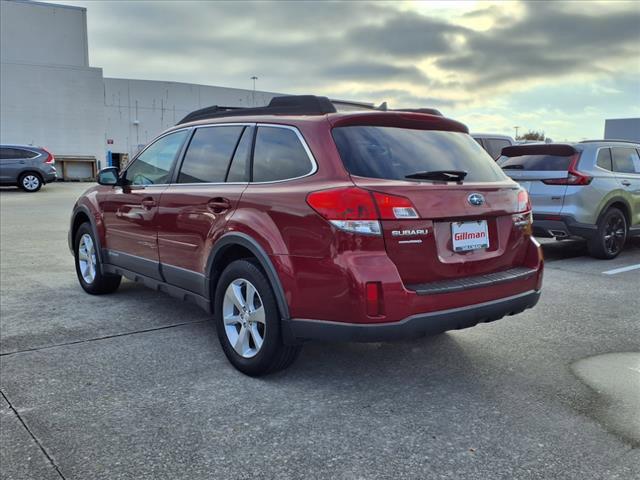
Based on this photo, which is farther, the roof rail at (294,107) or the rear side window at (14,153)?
the rear side window at (14,153)

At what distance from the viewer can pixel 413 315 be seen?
3.11 m

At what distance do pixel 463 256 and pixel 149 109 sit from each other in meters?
44.4

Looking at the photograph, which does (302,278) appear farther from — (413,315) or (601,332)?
(601,332)

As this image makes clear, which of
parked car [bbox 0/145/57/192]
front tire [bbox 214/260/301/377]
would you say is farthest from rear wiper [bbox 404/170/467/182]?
parked car [bbox 0/145/57/192]

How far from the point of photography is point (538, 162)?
8.08 meters

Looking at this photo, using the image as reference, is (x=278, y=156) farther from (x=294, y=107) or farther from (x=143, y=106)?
(x=143, y=106)

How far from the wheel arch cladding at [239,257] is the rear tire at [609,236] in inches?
234

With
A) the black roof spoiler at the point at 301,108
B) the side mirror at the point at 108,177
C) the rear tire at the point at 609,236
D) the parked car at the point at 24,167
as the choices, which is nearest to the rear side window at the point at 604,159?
the rear tire at the point at 609,236

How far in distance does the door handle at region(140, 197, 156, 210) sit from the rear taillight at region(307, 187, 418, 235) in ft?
6.91

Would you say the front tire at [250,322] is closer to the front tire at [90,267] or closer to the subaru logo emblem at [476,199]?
the subaru logo emblem at [476,199]

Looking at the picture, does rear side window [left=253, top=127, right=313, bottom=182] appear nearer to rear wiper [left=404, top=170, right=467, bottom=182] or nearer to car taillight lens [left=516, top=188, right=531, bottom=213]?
rear wiper [left=404, top=170, right=467, bottom=182]

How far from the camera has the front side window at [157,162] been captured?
15.7ft

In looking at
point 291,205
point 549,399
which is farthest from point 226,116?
point 549,399

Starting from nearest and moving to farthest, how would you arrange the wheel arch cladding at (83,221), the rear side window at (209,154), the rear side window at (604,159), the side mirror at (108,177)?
1. the rear side window at (209,154)
2. the side mirror at (108,177)
3. the wheel arch cladding at (83,221)
4. the rear side window at (604,159)
